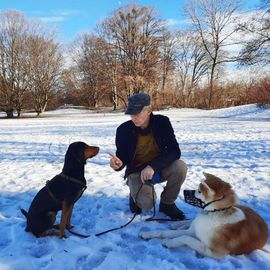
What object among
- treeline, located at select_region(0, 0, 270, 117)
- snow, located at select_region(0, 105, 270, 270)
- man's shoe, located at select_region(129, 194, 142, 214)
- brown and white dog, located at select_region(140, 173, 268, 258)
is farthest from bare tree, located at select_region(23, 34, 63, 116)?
brown and white dog, located at select_region(140, 173, 268, 258)

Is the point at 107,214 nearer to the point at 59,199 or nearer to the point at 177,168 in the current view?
the point at 59,199

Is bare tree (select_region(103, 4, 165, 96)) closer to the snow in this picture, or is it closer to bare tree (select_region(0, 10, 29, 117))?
bare tree (select_region(0, 10, 29, 117))

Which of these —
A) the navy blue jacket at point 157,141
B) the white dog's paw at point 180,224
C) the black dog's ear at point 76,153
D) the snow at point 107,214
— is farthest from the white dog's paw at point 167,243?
the black dog's ear at point 76,153

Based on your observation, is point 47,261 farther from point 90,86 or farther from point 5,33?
point 90,86

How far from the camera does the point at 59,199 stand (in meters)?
3.06

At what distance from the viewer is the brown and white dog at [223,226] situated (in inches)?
99.3

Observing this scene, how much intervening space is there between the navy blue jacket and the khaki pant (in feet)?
0.26

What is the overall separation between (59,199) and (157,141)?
4.05ft

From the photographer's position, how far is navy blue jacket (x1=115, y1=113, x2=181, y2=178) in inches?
135

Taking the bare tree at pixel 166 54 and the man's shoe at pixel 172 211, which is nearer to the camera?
the man's shoe at pixel 172 211

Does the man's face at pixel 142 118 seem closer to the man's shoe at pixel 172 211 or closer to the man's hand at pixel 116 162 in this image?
the man's hand at pixel 116 162

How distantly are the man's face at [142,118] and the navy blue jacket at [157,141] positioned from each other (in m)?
0.07

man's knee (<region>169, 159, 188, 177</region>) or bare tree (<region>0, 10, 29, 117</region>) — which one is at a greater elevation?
bare tree (<region>0, 10, 29, 117</region>)

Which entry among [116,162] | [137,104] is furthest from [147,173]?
[137,104]
